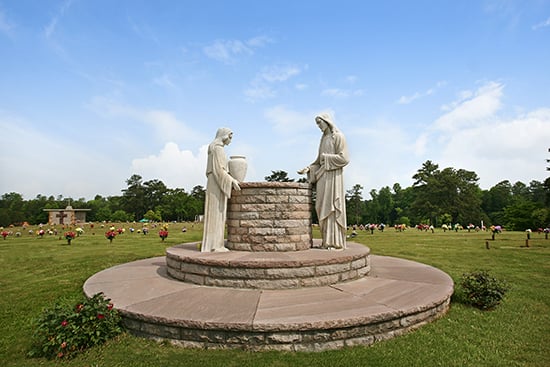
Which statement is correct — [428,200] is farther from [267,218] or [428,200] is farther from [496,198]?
[267,218]

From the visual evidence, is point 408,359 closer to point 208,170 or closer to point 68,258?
point 208,170

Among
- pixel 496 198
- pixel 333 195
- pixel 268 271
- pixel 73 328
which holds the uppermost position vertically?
pixel 496 198

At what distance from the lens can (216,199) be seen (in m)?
7.14

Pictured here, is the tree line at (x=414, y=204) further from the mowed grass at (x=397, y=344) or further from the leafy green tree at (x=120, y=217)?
the mowed grass at (x=397, y=344)

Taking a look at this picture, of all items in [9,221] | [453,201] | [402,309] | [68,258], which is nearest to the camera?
[402,309]

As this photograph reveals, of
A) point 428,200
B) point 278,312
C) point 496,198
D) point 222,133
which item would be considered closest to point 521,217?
point 428,200

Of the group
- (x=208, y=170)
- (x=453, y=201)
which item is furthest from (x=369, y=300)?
(x=453, y=201)

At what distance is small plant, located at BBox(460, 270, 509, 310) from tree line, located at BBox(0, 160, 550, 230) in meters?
34.4

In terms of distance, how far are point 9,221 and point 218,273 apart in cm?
6283

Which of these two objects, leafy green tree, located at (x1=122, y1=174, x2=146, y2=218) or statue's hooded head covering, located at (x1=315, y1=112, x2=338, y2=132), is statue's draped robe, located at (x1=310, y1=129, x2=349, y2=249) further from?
leafy green tree, located at (x1=122, y1=174, x2=146, y2=218)

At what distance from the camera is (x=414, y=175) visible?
179ft

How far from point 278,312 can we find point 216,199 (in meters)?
3.56

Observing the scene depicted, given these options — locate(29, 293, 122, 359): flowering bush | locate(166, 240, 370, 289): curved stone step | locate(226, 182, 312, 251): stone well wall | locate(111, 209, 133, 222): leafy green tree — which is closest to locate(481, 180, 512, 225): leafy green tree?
locate(226, 182, 312, 251): stone well wall

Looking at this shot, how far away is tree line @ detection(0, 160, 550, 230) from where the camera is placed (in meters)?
42.5
